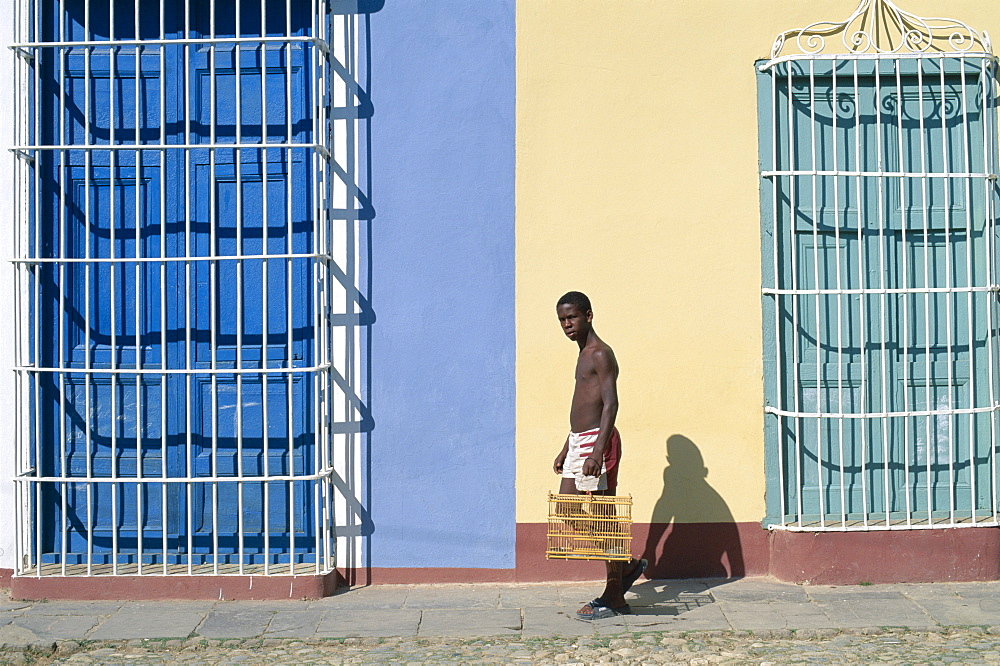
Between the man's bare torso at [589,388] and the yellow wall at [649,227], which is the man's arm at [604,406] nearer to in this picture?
the man's bare torso at [589,388]

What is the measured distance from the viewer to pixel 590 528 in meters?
5.50

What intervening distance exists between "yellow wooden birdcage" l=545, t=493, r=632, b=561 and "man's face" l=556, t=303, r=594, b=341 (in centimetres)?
81

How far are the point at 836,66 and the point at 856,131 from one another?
1.26 ft

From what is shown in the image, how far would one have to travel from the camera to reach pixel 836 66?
6.36 metres

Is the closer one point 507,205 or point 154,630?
point 154,630

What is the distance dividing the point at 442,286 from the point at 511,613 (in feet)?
6.03

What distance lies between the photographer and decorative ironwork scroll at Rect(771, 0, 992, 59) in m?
6.36

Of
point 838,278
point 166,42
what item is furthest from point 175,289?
point 838,278

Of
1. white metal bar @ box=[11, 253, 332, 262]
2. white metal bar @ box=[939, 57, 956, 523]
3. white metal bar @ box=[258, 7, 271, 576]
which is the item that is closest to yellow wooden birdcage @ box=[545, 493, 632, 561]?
white metal bar @ box=[258, 7, 271, 576]

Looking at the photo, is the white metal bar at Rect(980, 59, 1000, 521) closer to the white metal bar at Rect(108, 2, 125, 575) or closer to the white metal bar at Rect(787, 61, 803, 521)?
the white metal bar at Rect(787, 61, 803, 521)

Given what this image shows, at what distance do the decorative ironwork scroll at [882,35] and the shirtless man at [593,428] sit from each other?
6.72 feet

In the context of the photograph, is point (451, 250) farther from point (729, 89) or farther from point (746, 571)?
point (746, 571)

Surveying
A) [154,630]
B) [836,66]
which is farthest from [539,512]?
[836,66]

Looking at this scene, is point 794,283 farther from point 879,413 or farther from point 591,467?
point 591,467
